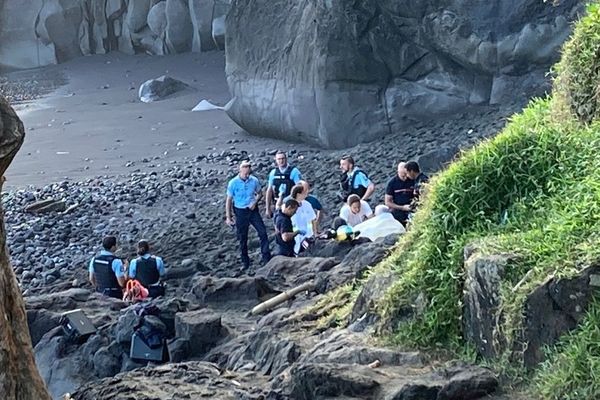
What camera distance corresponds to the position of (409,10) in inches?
992

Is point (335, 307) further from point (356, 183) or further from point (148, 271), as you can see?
point (356, 183)

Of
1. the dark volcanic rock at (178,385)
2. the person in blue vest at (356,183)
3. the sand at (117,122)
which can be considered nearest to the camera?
the dark volcanic rock at (178,385)

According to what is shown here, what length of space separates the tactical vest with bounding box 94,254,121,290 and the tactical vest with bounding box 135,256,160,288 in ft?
2.35

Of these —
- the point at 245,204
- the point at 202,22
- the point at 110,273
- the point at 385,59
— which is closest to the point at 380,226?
the point at 245,204

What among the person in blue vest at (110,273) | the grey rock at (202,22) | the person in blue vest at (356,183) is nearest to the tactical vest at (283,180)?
the person in blue vest at (356,183)

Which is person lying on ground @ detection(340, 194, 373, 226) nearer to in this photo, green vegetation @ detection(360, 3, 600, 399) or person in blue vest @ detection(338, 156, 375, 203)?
person in blue vest @ detection(338, 156, 375, 203)

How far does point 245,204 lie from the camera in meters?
16.6

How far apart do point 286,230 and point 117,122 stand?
20106 millimetres

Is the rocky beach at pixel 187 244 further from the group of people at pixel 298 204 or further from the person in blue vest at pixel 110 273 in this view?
the group of people at pixel 298 204

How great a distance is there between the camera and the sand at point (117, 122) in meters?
29.0

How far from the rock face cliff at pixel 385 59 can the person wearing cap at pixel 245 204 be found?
340 inches

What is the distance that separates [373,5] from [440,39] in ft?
6.14

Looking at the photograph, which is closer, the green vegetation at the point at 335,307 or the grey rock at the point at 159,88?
the green vegetation at the point at 335,307

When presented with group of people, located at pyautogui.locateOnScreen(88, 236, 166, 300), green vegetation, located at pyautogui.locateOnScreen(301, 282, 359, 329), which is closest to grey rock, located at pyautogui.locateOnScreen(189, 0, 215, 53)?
group of people, located at pyautogui.locateOnScreen(88, 236, 166, 300)
